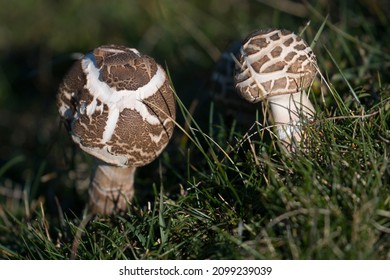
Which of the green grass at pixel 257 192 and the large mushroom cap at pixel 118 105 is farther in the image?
the large mushroom cap at pixel 118 105

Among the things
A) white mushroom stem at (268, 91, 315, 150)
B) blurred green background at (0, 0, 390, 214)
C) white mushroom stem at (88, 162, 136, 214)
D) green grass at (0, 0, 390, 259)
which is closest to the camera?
green grass at (0, 0, 390, 259)

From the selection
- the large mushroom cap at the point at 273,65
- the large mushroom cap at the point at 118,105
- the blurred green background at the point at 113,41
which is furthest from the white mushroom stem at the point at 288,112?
the blurred green background at the point at 113,41

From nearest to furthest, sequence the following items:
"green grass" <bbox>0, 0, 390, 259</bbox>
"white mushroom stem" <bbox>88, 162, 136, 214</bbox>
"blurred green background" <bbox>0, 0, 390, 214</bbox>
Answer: "green grass" <bbox>0, 0, 390, 259</bbox> < "white mushroom stem" <bbox>88, 162, 136, 214</bbox> < "blurred green background" <bbox>0, 0, 390, 214</bbox>

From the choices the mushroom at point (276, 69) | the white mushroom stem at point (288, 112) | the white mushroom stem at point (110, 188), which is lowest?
the white mushroom stem at point (110, 188)

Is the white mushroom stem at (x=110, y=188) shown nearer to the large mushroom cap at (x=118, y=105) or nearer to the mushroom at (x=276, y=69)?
the large mushroom cap at (x=118, y=105)

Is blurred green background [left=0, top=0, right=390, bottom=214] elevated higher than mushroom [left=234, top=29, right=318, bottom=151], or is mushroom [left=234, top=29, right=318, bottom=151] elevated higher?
mushroom [left=234, top=29, right=318, bottom=151]

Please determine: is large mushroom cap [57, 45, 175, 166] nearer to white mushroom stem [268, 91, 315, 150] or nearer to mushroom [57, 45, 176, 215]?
mushroom [57, 45, 176, 215]

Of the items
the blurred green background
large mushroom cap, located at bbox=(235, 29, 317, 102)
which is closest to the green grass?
the blurred green background
